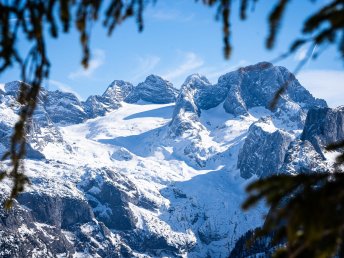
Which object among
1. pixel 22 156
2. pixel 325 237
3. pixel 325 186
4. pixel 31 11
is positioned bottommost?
pixel 325 237

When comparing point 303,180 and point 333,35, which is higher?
point 333,35

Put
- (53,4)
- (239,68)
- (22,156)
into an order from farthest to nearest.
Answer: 1. (239,68)
2. (22,156)
3. (53,4)

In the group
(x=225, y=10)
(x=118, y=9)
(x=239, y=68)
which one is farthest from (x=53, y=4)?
(x=239, y=68)

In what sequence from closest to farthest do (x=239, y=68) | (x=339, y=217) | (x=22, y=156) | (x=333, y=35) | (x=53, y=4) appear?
1. (x=339, y=217)
2. (x=333, y=35)
3. (x=53, y=4)
4. (x=22, y=156)
5. (x=239, y=68)

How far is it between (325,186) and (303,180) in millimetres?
219

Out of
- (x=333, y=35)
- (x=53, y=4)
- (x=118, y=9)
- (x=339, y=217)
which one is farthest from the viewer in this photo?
(x=118, y=9)

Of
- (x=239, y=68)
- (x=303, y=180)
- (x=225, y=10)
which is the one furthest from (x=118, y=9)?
(x=303, y=180)

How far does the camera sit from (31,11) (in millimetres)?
5047

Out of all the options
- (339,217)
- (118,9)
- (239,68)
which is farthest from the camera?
(239,68)

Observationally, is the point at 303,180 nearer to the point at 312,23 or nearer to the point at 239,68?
the point at 312,23

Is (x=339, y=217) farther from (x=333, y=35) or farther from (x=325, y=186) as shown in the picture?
(x=333, y=35)

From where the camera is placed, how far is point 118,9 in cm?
539

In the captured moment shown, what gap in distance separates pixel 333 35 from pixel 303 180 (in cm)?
131

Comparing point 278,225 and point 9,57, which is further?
point 9,57
